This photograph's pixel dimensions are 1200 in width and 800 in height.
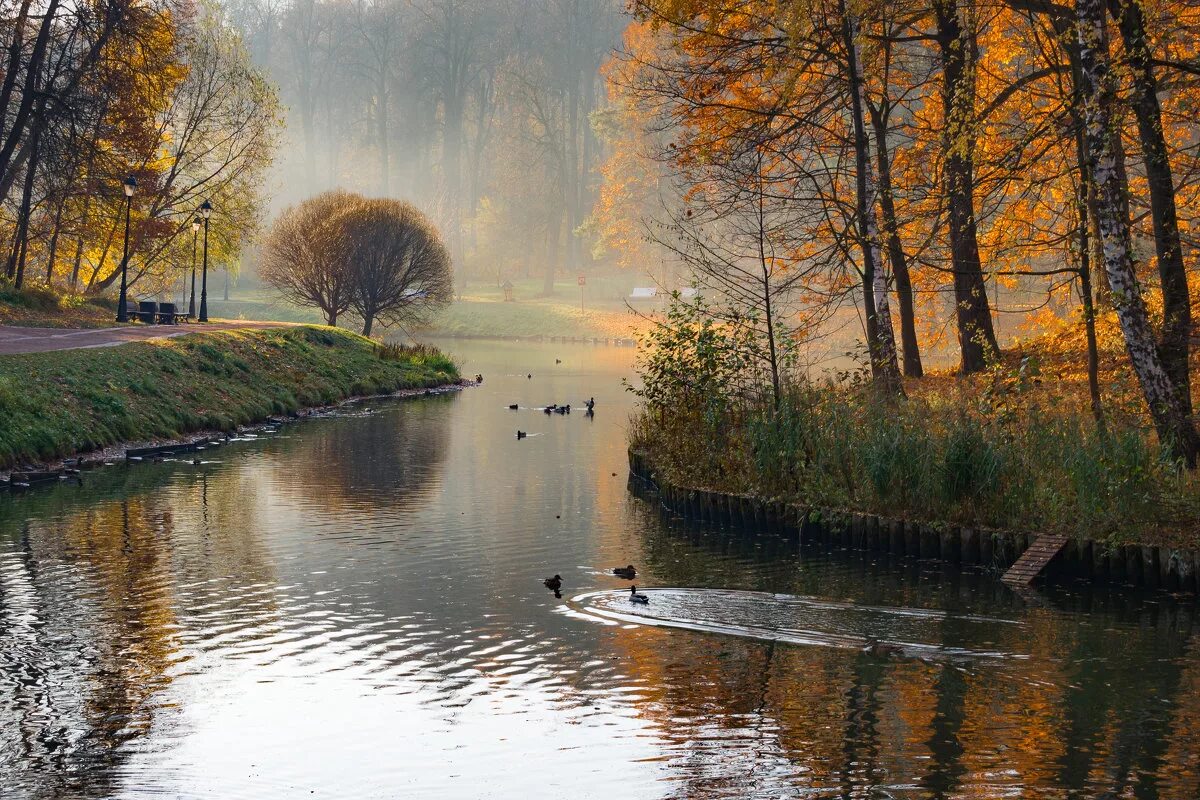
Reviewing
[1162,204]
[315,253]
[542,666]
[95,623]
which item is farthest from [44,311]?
[542,666]

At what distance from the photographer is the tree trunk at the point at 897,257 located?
77.6 feet

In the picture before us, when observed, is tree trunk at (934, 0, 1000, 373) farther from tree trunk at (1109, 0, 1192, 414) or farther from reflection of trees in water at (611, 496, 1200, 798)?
reflection of trees in water at (611, 496, 1200, 798)

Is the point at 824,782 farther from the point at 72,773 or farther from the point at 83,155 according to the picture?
the point at 83,155

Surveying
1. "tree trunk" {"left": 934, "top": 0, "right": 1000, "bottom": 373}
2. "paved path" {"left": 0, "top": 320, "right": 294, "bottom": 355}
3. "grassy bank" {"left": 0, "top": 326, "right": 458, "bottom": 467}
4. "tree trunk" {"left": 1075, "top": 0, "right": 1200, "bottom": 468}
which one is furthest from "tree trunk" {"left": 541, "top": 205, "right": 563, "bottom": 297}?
"tree trunk" {"left": 1075, "top": 0, "right": 1200, "bottom": 468}

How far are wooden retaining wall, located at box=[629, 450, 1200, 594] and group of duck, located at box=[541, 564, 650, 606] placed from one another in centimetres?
302

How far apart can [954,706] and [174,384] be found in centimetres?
2399

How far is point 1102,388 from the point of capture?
21312 mm

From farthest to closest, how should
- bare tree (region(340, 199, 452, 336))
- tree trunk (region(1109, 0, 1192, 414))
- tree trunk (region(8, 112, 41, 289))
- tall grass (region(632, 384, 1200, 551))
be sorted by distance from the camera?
bare tree (region(340, 199, 452, 336)) < tree trunk (region(8, 112, 41, 289)) < tree trunk (region(1109, 0, 1192, 414)) < tall grass (region(632, 384, 1200, 551))

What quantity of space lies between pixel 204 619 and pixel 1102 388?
14.7 meters

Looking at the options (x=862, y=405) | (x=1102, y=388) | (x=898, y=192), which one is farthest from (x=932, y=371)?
(x=862, y=405)

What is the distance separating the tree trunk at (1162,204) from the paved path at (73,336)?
21.9 metres

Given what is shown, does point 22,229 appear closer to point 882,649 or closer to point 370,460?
point 370,460

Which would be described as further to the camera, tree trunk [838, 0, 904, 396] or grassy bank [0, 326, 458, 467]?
grassy bank [0, 326, 458, 467]

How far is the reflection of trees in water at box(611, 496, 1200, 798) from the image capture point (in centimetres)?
860
